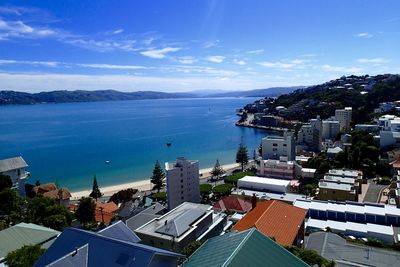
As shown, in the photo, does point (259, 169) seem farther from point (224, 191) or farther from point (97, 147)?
point (97, 147)

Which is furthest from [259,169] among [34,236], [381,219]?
[34,236]

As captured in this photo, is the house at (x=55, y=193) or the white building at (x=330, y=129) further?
the white building at (x=330, y=129)

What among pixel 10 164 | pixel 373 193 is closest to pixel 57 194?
pixel 10 164

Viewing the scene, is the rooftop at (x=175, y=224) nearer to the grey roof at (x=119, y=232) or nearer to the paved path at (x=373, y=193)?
the grey roof at (x=119, y=232)

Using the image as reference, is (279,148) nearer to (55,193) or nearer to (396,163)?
(396,163)

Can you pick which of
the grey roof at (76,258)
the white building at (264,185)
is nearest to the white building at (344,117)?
the white building at (264,185)

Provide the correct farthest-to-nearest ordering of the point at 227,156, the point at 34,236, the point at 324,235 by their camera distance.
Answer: the point at 227,156, the point at 324,235, the point at 34,236

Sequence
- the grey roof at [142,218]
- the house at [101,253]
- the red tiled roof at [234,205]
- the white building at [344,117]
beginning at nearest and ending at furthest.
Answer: the house at [101,253]
the grey roof at [142,218]
the red tiled roof at [234,205]
the white building at [344,117]
